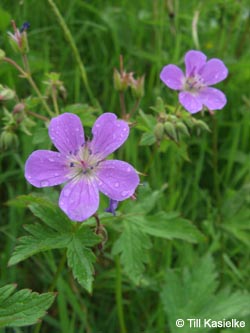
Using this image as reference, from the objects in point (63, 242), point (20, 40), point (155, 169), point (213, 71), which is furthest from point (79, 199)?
point (155, 169)

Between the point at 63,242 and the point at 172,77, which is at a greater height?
the point at 172,77

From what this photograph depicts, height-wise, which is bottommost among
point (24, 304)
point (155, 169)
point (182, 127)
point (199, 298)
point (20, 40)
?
point (199, 298)

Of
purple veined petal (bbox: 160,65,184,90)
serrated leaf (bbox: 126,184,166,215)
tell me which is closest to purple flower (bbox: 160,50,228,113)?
purple veined petal (bbox: 160,65,184,90)

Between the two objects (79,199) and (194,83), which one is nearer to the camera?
(79,199)

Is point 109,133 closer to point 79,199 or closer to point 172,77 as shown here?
point 79,199

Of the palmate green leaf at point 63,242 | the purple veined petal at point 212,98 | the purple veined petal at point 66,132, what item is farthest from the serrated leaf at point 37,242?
the purple veined petal at point 212,98

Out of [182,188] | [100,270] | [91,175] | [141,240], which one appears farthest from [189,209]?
[91,175]

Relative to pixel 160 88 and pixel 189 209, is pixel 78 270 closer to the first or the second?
pixel 189 209
